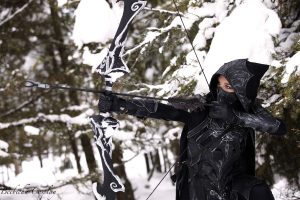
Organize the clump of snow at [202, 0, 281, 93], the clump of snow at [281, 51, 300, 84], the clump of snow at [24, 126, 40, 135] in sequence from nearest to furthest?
the clump of snow at [281, 51, 300, 84], the clump of snow at [202, 0, 281, 93], the clump of snow at [24, 126, 40, 135]

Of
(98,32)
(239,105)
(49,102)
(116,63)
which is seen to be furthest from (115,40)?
(49,102)

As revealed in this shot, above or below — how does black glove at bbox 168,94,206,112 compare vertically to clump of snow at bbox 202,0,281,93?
below

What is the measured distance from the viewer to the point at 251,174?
4.29m

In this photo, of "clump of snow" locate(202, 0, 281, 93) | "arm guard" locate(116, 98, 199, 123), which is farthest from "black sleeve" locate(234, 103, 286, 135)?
"clump of snow" locate(202, 0, 281, 93)

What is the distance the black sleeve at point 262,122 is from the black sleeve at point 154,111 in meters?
0.49

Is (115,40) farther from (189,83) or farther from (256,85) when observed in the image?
(189,83)

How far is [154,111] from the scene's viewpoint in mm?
4020

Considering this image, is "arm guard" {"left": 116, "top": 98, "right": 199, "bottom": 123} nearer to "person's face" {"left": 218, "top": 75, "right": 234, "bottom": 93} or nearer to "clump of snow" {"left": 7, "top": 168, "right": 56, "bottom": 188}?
"person's face" {"left": 218, "top": 75, "right": 234, "bottom": 93}

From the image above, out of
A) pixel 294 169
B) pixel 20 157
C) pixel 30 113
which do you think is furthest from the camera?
pixel 30 113

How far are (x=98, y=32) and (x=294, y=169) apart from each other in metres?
4.05

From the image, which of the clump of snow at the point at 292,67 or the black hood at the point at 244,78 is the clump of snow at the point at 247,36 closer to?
the clump of snow at the point at 292,67

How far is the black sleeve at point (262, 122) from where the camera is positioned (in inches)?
149

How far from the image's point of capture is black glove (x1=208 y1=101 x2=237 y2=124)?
3900 mm

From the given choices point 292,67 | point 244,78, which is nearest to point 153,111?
point 244,78
